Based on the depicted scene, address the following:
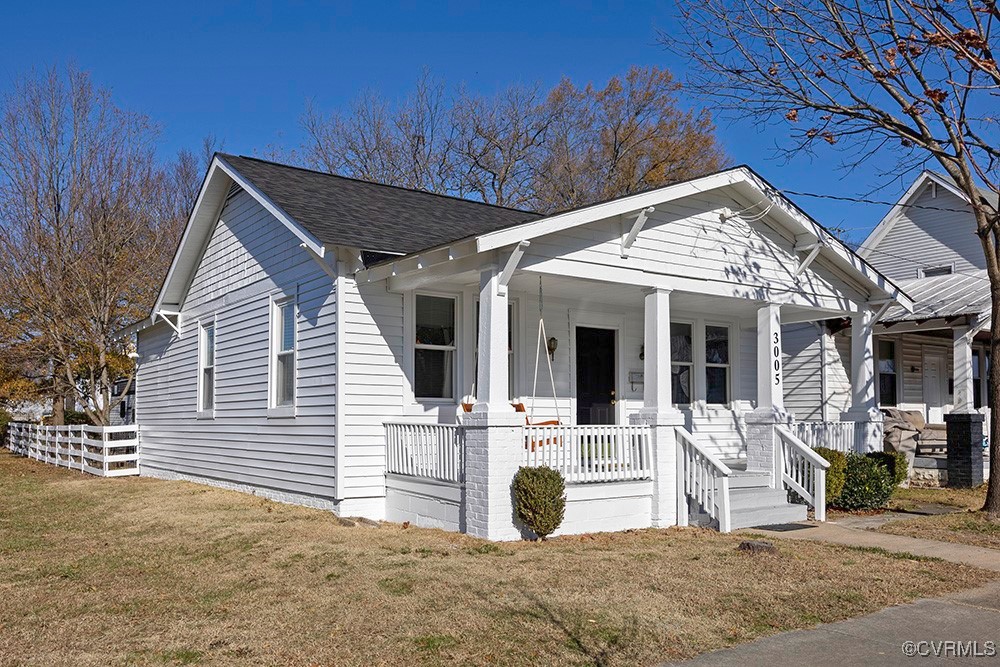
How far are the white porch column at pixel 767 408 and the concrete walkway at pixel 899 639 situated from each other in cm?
453

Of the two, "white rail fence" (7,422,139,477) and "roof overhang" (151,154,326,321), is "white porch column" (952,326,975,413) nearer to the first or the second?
"roof overhang" (151,154,326,321)

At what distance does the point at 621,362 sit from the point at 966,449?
609 cm

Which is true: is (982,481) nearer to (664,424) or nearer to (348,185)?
(664,424)

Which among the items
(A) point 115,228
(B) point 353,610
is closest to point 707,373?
(B) point 353,610

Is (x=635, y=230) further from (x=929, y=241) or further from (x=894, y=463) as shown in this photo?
(x=929, y=241)

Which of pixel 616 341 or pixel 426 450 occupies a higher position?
pixel 616 341

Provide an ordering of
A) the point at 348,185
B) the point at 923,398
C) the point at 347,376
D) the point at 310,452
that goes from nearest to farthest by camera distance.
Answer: the point at 347,376
the point at 310,452
the point at 348,185
the point at 923,398

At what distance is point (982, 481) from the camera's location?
1526 cm

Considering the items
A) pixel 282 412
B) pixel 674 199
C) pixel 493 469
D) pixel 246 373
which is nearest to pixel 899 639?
pixel 493 469

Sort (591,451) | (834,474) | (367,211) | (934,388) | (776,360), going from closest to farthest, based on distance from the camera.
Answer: (591,451) < (834,474) < (776,360) < (367,211) < (934,388)

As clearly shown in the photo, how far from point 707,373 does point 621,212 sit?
17.1 feet

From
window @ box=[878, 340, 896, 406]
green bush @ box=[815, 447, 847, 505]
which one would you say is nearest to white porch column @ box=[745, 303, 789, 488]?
green bush @ box=[815, 447, 847, 505]

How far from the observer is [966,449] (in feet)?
49.2

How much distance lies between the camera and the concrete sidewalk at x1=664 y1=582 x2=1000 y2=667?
5.39 m
